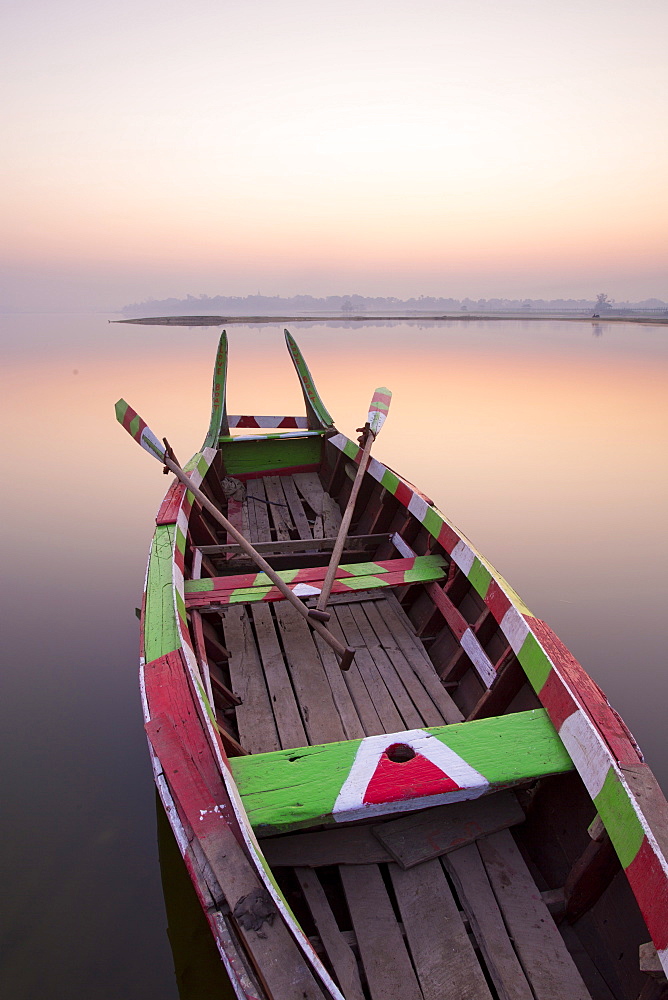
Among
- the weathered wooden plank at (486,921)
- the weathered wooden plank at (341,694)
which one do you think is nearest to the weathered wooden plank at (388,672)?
the weathered wooden plank at (341,694)

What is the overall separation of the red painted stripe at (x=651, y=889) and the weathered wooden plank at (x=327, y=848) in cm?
102

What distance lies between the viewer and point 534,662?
2770 mm

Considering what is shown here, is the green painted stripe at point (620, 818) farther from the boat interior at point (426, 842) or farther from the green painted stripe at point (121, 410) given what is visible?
the green painted stripe at point (121, 410)

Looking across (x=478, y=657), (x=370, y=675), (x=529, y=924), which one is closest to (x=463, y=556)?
(x=478, y=657)

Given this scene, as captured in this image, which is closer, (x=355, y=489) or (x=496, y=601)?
(x=496, y=601)

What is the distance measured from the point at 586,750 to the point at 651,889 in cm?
53

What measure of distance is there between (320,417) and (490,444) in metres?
7.01

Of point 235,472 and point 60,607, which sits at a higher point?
point 235,472

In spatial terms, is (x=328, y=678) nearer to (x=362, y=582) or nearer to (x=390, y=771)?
(x=362, y=582)

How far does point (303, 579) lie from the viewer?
416cm

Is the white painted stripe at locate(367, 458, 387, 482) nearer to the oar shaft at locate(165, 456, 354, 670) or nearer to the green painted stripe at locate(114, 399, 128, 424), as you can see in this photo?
the oar shaft at locate(165, 456, 354, 670)

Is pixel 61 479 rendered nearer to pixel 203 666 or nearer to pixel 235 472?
pixel 235 472

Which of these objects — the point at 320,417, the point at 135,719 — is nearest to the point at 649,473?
the point at 320,417

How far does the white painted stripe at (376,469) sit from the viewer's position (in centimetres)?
559
